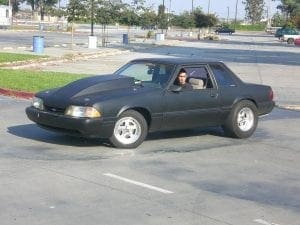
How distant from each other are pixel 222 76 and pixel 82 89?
2.54 metres

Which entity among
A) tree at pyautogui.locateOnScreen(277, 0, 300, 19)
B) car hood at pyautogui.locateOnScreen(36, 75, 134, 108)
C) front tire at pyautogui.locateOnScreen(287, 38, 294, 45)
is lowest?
front tire at pyautogui.locateOnScreen(287, 38, 294, 45)

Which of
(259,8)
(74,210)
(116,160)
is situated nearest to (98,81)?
(116,160)

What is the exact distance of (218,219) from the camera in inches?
235

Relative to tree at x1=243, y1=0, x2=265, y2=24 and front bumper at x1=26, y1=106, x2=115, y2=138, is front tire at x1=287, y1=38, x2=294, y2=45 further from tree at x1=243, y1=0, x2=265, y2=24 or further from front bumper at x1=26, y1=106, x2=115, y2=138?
tree at x1=243, y1=0, x2=265, y2=24

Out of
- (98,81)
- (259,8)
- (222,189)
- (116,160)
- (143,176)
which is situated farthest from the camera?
(259,8)

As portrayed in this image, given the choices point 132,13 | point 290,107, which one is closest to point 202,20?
point 132,13

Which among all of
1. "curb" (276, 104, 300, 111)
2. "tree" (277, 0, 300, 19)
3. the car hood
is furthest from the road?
"tree" (277, 0, 300, 19)

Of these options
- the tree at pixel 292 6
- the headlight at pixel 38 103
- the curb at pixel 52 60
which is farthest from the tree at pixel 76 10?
the tree at pixel 292 6

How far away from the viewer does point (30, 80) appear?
18.2 metres

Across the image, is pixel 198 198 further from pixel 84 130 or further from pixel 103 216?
pixel 84 130

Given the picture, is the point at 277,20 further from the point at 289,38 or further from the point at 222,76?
the point at 222,76

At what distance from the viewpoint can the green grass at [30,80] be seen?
16.5 m

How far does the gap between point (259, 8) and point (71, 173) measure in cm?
17099

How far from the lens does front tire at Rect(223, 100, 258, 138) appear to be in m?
10.6
